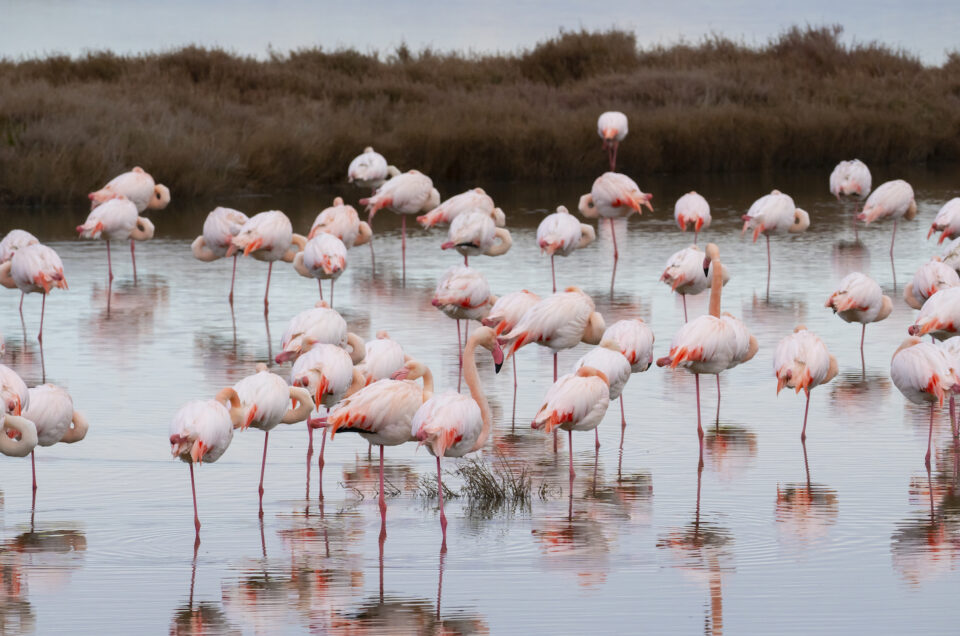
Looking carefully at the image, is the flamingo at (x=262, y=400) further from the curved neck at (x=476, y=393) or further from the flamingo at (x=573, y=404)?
the flamingo at (x=573, y=404)

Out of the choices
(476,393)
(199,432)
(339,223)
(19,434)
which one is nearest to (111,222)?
(339,223)

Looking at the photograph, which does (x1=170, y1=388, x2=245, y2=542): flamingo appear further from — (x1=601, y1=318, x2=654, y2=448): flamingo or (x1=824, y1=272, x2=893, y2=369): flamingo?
(x1=824, y1=272, x2=893, y2=369): flamingo

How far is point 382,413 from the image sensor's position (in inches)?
255

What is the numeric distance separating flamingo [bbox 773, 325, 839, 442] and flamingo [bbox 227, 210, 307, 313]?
5752 millimetres

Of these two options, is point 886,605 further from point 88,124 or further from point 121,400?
point 88,124

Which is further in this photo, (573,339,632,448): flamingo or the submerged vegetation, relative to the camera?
the submerged vegetation

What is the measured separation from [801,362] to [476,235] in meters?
5.36

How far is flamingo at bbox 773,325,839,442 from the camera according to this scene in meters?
7.87

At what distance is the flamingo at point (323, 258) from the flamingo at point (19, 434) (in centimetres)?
544

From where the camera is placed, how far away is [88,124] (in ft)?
72.4

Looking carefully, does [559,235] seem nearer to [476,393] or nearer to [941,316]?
[941,316]

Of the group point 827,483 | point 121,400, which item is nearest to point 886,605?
point 827,483

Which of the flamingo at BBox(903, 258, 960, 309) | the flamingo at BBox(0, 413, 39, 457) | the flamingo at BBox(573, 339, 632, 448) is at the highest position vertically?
the flamingo at BBox(903, 258, 960, 309)

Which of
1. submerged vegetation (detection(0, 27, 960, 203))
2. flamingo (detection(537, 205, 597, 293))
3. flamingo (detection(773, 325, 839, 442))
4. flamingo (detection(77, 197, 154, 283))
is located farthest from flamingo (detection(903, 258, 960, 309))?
submerged vegetation (detection(0, 27, 960, 203))
